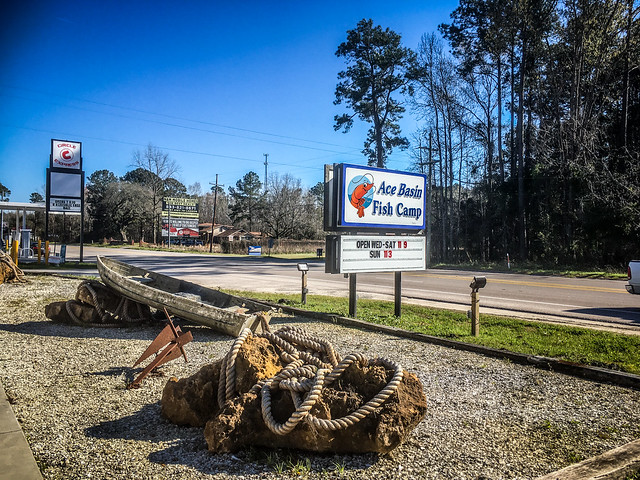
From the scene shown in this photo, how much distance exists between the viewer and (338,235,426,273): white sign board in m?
8.92

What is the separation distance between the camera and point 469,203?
123 ft

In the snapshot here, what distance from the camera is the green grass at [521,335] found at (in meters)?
6.20

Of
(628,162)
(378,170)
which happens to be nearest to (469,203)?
(628,162)

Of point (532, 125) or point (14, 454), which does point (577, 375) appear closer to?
point (14, 454)

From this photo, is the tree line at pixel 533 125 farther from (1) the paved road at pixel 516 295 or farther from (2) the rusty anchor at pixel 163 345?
(2) the rusty anchor at pixel 163 345

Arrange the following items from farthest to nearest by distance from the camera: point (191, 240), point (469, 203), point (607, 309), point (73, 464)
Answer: point (191, 240), point (469, 203), point (607, 309), point (73, 464)

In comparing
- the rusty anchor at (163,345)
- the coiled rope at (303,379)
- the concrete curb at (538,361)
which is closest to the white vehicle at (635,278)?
the concrete curb at (538,361)

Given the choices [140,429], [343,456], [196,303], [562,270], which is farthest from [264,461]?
[562,270]

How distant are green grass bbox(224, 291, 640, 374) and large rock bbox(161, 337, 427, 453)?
143 inches

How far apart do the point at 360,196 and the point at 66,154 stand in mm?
21800

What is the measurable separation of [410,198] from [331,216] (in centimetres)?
213

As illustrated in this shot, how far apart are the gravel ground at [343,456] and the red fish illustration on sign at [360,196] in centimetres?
314

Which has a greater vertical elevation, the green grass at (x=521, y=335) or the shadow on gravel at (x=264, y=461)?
the green grass at (x=521, y=335)

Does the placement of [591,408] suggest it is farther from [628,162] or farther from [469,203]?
[469,203]
